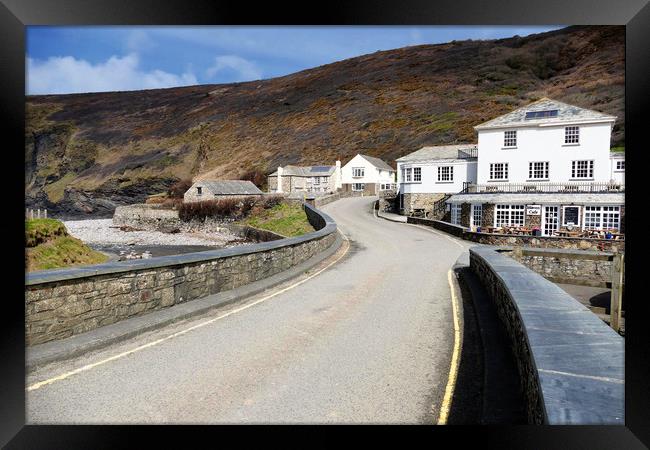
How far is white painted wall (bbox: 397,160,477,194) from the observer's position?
4250 centimetres

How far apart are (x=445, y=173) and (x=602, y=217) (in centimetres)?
1586

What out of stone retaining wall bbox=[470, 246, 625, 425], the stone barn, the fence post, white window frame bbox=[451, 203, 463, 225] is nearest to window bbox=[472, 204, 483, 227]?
white window frame bbox=[451, 203, 463, 225]

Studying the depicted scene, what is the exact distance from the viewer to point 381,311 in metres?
10.0

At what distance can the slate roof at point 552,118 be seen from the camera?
115ft

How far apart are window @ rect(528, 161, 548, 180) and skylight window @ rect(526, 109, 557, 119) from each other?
386 centimetres

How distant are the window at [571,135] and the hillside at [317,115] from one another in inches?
1660

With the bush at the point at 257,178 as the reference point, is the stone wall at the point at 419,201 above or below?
below

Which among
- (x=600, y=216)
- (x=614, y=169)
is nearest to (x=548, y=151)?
(x=614, y=169)

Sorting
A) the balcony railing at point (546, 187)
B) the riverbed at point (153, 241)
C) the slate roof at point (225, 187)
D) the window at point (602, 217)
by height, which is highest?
the slate roof at point (225, 187)

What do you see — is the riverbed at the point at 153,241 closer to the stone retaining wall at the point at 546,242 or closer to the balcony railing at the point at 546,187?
the balcony railing at the point at 546,187

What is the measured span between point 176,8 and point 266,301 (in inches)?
284

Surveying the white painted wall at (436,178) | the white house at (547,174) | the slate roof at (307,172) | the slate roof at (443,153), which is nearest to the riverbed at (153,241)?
the white painted wall at (436,178)

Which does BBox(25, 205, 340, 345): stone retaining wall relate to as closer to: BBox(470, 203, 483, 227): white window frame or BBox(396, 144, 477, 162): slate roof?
BBox(470, 203, 483, 227): white window frame

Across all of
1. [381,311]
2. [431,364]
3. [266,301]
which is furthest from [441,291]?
[431,364]
